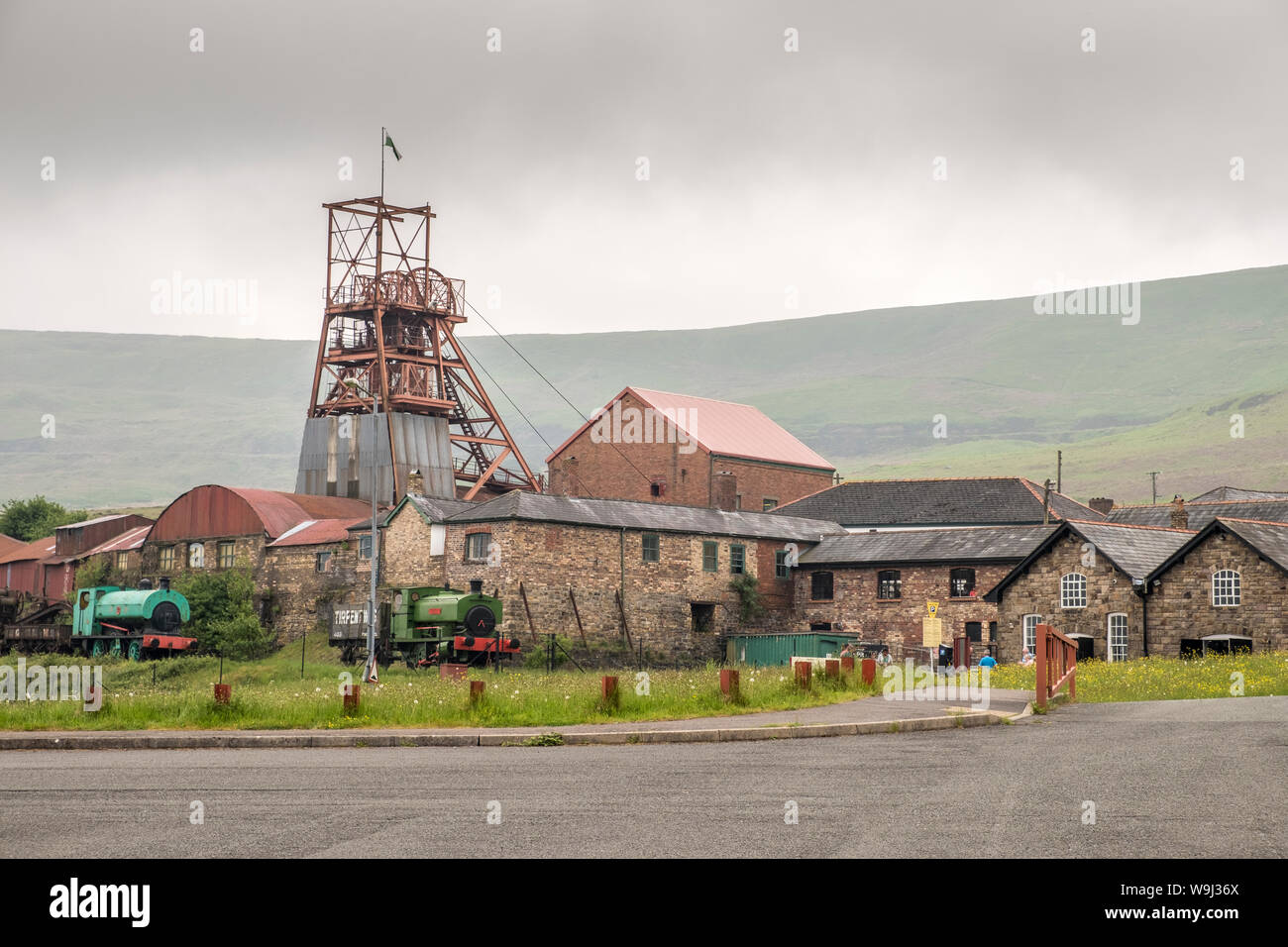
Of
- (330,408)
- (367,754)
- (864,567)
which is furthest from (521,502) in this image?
(367,754)

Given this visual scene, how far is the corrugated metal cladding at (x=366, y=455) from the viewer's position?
71.4 m

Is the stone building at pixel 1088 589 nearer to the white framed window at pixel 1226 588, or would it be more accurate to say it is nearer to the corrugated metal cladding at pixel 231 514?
the white framed window at pixel 1226 588

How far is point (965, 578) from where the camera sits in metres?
54.6

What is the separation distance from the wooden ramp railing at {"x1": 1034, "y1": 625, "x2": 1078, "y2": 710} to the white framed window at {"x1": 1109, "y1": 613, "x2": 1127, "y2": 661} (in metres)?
16.8

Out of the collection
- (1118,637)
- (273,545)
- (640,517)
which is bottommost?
(1118,637)

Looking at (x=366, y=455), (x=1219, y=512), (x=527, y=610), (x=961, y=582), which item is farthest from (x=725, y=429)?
(x=527, y=610)

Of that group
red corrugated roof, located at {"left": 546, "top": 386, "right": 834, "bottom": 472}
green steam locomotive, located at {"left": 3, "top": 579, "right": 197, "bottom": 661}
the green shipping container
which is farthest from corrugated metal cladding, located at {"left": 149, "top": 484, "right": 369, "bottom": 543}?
the green shipping container

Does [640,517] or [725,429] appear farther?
[725,429]

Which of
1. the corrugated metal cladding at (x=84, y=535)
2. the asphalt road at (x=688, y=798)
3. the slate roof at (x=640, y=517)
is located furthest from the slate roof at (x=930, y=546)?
the corrugated metal cladding at (x=84, y=535)

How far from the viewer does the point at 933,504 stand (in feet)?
230

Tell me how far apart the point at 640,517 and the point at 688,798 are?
43271 mm

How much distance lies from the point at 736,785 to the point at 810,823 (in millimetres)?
2850

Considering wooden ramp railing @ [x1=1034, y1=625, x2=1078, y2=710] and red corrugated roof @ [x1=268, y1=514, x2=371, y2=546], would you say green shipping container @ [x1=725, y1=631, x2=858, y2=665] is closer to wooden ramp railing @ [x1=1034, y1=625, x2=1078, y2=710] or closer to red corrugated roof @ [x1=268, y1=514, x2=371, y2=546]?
red corrugated roof @ [x1=268, y1=514, x2=371, y2=546]

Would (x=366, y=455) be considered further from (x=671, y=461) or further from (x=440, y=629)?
(x=440, y=629)
